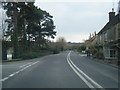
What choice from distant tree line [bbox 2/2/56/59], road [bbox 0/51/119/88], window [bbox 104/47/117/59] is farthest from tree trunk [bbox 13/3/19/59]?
road [bbox 0/51/119/88]

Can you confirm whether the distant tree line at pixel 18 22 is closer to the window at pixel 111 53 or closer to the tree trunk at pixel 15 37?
the tree trunk at pixel 15 37

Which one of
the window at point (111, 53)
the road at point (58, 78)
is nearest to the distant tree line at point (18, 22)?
the window at point (111, 53)

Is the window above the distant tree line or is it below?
below

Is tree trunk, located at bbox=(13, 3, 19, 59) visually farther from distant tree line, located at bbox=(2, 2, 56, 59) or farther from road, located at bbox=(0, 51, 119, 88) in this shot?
road, located at bbox=(0, 51, 119, 88)

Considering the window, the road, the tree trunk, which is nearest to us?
the road

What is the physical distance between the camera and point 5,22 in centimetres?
5181

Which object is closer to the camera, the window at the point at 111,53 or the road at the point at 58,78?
the road at the point at 58,78

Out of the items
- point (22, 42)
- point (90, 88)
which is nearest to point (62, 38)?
point (22, 42)

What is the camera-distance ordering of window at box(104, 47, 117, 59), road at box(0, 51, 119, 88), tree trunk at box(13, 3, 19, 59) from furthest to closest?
tree trunk at box(13, 3, 19, 59), window at box(104, 47, 117, 59), road at box(0, 51, 119, 88)

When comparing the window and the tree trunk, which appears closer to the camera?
the window

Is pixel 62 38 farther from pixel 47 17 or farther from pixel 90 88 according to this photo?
pixel 90 88

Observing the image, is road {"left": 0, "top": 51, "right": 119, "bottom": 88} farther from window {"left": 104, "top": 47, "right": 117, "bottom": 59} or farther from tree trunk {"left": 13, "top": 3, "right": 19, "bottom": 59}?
tree trunk {"left": 13, "top": 3, "right": 19, "bottom": 59}

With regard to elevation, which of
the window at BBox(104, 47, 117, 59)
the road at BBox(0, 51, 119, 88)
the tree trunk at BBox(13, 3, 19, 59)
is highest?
the tree trunk at BBox(13, 3, 19, 59)

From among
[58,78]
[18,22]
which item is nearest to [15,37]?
[18,22]
